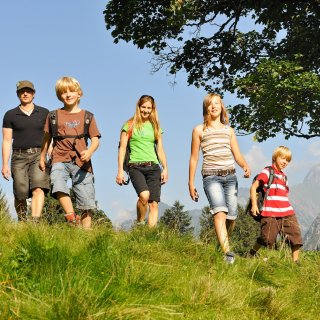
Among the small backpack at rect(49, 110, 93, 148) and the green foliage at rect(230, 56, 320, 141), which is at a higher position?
the green foliage at rect(230, 56, 320, 141)

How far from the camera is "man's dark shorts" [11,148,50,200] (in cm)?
789

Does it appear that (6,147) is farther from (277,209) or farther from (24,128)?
(277,209)

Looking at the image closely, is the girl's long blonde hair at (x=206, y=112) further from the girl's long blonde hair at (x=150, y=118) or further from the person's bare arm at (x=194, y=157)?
the girl's long blonde hair at (x=150, y=118)

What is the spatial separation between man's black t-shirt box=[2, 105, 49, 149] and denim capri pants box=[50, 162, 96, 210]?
3.36 feet

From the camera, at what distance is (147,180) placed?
787 cm

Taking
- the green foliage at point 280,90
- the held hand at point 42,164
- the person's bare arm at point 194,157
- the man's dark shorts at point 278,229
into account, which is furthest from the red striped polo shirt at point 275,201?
the green foliage at point 280,90

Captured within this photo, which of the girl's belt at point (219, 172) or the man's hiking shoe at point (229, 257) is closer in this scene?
the man's hiking shoe at point (229, 257)

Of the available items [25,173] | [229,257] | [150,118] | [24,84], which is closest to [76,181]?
[25,173]

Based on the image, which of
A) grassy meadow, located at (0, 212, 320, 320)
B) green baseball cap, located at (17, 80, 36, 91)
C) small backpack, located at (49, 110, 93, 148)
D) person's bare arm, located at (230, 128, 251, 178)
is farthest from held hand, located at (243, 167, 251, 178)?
green baseball cap, located at (17, 80, 36, 91)

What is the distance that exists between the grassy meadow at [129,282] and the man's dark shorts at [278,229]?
7.79ft

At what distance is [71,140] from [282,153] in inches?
135

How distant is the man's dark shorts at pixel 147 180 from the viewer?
7.74m

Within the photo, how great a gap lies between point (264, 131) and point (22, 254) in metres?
15.7

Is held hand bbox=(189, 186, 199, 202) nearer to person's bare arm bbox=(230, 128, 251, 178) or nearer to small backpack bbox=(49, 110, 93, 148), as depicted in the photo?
person's bare arm bbox=(230, 128, 251, 178)
